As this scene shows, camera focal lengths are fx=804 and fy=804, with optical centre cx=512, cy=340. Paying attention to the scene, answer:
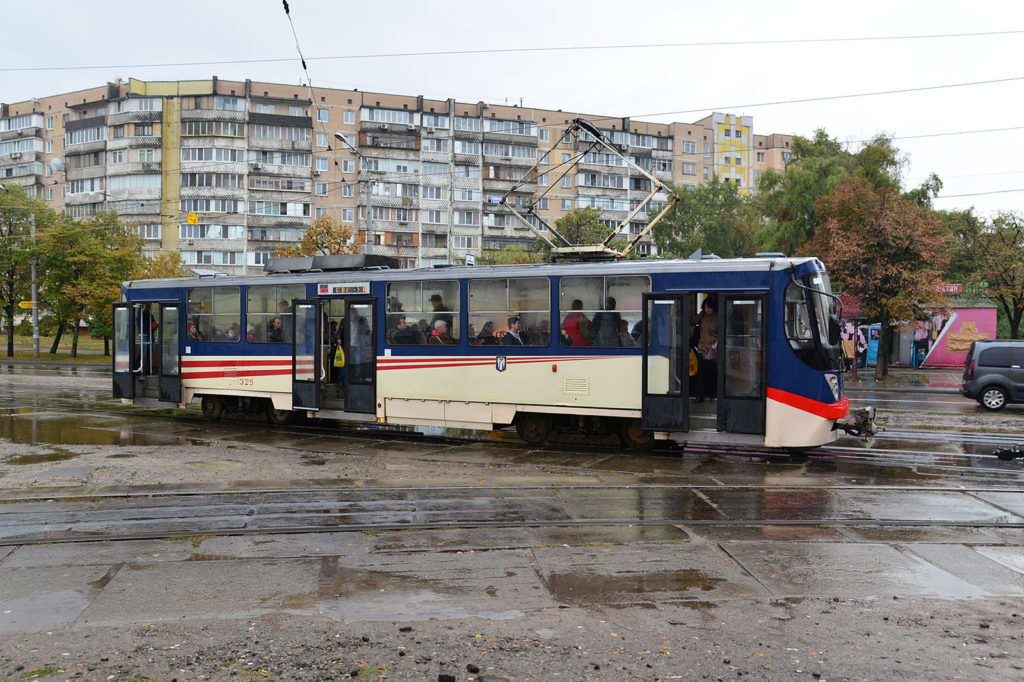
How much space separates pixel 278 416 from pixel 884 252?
23.3 meters

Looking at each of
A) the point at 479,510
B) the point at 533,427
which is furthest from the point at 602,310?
the point at 479,510

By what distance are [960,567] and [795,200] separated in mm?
36726

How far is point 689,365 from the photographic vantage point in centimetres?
1254

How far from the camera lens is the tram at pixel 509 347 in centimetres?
1207

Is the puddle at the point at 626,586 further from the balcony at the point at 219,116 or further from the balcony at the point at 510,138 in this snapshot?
the balcony at the point at 510,138

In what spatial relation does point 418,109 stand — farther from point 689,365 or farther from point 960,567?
point 960,567

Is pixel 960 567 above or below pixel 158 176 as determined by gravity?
below

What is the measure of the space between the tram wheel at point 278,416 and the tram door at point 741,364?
30.7 ft

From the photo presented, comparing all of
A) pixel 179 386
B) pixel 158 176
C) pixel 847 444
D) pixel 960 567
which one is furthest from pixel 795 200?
pixel 158 176

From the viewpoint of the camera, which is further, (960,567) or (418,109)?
(418,109)

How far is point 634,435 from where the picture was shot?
1345 cm

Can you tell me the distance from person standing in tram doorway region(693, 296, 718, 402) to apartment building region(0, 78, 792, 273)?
51605 mm

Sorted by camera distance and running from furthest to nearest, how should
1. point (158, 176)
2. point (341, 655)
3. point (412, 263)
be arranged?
point (412, 263) < point (158, 176) < point (341, 655)

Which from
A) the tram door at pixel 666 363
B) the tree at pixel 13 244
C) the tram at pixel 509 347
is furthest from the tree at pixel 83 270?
the tram door at pixel 666 363
